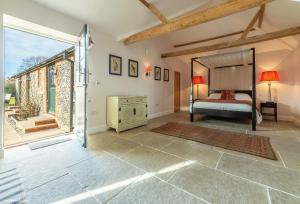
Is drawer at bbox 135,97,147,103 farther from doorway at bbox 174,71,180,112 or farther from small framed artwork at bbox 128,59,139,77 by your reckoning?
doorway at bbox 174,71,180,112

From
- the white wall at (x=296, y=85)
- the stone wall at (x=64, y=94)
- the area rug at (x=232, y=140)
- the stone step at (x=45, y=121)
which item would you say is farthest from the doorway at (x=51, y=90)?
the white wall at (x=296, y=85)

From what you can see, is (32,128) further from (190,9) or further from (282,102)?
(282,102)

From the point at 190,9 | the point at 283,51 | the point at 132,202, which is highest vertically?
the point at 190,9

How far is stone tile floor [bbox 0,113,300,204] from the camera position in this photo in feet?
4.61

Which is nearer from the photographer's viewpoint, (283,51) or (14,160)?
(14,160)

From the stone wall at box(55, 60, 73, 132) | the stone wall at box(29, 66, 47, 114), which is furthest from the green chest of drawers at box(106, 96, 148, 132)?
the stone wall at box(29, 66, 47, 114)

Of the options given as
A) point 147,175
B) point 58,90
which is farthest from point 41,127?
point 147,175

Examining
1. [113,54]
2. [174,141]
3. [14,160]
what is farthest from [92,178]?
[113,54]

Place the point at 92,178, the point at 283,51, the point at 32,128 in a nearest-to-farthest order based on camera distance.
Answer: the point at 92,178
the point at 32,128
the point at 283,51

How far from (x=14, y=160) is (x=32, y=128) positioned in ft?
6.97

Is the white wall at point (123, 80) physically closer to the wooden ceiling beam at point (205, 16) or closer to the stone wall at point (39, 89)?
the wooden ceiling beam at point (205, 16)

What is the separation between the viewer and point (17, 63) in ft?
13.5

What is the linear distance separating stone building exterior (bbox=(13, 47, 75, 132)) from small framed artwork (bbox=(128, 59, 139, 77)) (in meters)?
1.57

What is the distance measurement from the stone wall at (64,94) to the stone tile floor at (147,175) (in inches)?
59.7
